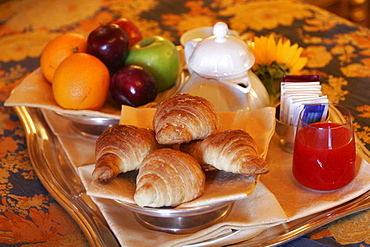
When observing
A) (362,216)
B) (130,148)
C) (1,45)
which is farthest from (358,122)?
(1,45)

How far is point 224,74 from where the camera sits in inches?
32.3

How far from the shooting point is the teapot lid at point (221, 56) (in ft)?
2.69

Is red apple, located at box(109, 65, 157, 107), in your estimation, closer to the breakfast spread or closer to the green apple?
the green apple

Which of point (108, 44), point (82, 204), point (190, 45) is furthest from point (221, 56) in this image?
point (82, 204)

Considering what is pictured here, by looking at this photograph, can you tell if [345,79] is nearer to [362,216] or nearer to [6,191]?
[362,216]

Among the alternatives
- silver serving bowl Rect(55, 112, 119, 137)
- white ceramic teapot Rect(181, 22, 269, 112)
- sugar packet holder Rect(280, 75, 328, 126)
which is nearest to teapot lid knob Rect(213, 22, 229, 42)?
white ceramic teapot Rect(181, 22, 269, 112)

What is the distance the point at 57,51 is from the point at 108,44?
4.4 inches

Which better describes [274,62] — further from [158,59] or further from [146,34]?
[146,34]

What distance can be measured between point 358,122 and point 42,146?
2.09ft

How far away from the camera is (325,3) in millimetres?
2971

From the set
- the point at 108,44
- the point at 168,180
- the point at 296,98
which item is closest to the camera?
the point at 168,180

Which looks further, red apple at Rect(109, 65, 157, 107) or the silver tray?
red apple at Rect(109, 65, 157, 107)

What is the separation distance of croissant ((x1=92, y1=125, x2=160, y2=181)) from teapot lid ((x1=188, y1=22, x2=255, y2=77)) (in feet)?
0.74

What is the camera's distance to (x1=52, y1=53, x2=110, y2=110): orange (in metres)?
0.85
